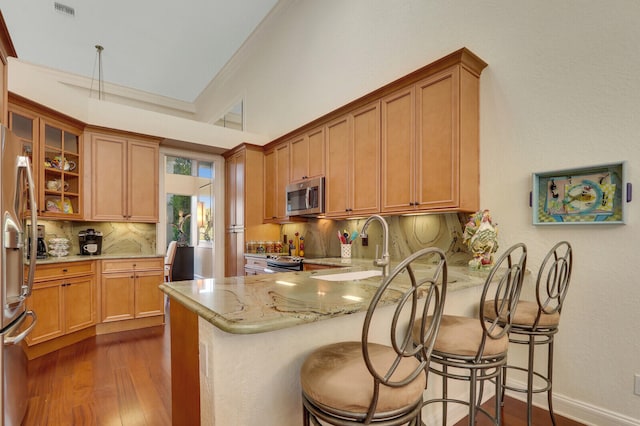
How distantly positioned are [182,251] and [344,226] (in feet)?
13.8

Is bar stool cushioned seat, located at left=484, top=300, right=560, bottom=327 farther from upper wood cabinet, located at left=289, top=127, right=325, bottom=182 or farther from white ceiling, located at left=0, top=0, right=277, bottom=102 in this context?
white ceiling, located at left=0, top=0, right=277, bottom=102

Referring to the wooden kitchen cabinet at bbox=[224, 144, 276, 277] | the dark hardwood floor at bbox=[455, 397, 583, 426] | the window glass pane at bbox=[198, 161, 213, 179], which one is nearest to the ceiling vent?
the window glass pane at bbox=[198, 161, 213, 179]

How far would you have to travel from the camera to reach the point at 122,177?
4152 millimetres

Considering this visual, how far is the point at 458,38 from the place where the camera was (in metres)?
2.74

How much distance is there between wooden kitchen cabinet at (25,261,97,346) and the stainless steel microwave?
2.48 meters

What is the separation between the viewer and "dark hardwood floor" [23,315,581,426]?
6.60 ft

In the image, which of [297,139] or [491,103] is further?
[297,139]

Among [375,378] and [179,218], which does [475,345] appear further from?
[179,218]

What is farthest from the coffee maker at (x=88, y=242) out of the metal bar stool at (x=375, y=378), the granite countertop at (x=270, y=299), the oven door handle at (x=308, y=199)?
the metal bar stool at (x=375, y=378)

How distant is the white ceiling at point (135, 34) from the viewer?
174 inches

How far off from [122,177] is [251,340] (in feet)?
13.0

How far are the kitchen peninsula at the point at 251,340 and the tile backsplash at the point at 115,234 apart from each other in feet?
11.3

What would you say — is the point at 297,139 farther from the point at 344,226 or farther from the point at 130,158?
the point at 130,158

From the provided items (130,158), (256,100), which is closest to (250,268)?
(130,158)
